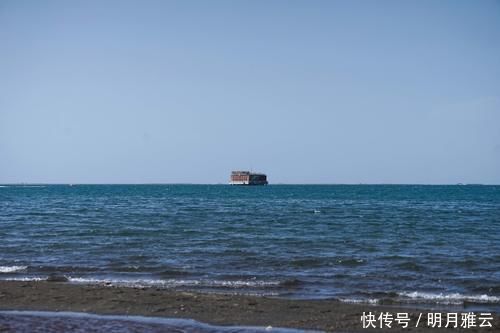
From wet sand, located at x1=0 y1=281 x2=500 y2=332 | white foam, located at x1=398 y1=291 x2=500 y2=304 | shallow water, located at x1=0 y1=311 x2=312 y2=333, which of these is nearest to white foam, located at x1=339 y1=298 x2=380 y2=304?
wet sand, located at x1=0 y1=281 x2=500 y2=332

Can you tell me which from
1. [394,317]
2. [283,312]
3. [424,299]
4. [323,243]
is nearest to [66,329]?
[283,312]

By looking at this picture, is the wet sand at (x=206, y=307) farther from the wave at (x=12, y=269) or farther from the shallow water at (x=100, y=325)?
the wave at (x=12, y=269)

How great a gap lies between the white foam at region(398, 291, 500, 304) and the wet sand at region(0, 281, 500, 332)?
4.18 ft

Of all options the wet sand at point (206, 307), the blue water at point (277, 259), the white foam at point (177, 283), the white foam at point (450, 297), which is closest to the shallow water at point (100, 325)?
the wet sand at point (206, 307)

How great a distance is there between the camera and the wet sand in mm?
10539

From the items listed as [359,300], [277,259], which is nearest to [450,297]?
[359,300]

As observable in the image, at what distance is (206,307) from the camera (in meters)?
11.8

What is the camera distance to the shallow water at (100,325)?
9658 millimetres

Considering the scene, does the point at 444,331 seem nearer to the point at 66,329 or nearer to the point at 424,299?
the point at 424,299

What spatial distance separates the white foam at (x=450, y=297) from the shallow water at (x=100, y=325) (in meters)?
5.20

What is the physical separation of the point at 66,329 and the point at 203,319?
8.68 feet

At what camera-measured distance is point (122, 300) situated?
12.3m

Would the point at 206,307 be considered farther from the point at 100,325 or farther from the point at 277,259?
the point at 277,259

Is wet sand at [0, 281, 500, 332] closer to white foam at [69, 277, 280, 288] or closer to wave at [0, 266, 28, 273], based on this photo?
white foam at [69, 277, 280, 288]
